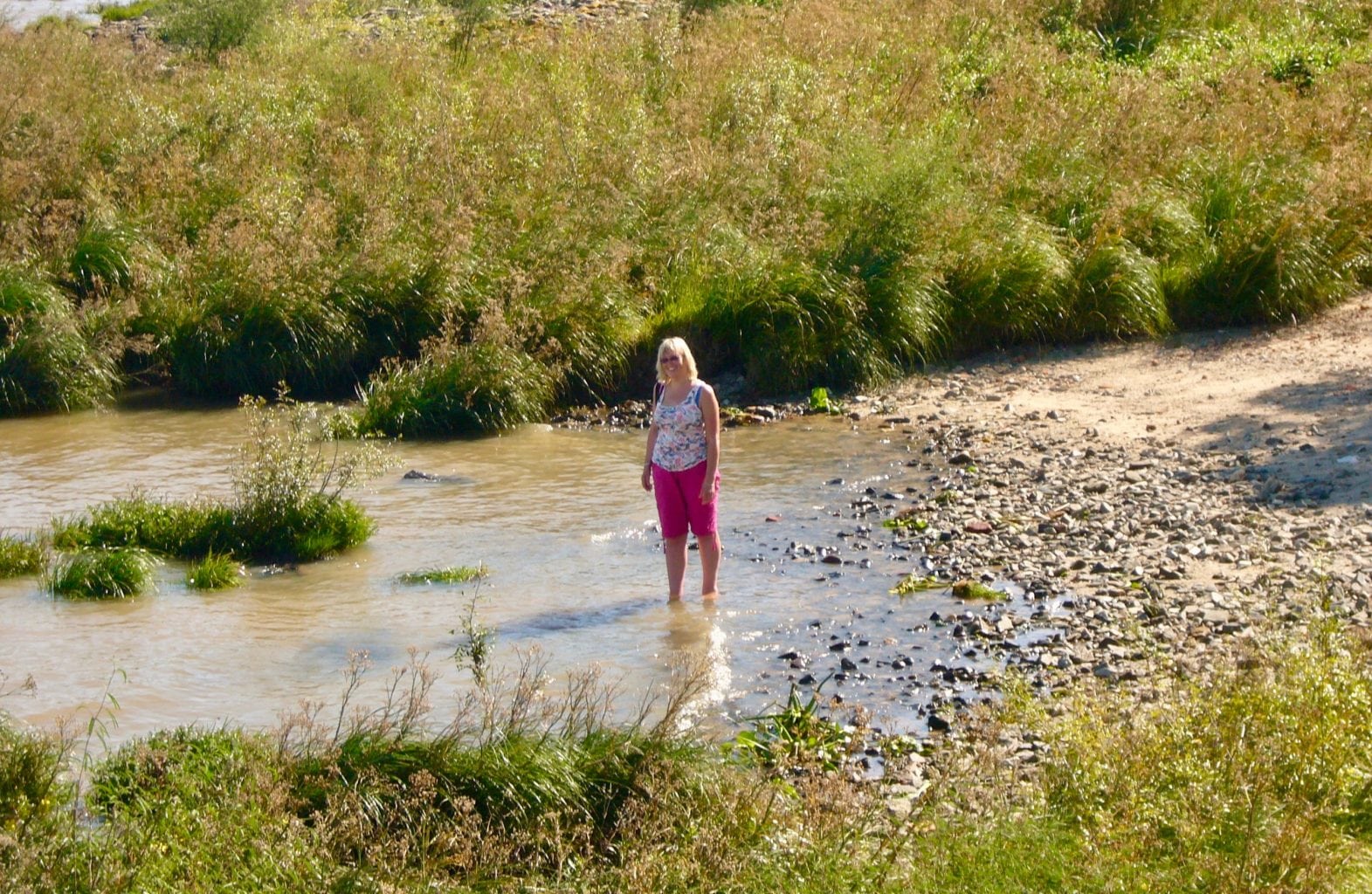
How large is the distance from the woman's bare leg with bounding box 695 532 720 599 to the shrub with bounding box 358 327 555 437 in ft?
17.0

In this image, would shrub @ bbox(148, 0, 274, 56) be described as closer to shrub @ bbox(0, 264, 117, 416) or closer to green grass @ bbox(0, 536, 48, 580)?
shrub @ bbox(0, 264, 117, 416)

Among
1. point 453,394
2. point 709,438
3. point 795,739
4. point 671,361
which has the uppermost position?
point 671,361

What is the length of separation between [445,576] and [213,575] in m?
1.45

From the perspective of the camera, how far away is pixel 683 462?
9.10 meters

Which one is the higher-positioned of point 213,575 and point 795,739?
point 213,575

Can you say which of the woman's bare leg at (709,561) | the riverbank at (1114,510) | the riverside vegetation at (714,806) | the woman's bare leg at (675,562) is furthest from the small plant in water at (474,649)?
the riverbank at (1114,510)

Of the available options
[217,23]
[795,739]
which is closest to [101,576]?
[795,739]

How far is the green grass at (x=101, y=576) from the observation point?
30.8 ft

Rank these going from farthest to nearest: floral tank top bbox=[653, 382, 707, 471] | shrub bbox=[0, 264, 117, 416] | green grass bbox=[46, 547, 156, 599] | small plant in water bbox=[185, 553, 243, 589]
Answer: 1. shrub bbox=[0, 264, 117, 416]
2. small plant in water bbox=[185, 553, 243, 589]
3. green grass bbox=[46, 547, 156, 599]
4. floral tank top bbox=[653, 382, 707, 471]

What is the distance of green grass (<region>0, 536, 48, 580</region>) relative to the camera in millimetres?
9758

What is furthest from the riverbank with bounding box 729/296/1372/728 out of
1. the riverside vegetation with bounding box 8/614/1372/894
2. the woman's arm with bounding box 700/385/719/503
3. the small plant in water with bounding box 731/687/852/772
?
the woman's arm with bounding box 700/385/719/503

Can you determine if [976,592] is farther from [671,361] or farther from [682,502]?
[671,361]

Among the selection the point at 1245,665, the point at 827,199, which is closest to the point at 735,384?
the point at 827,199

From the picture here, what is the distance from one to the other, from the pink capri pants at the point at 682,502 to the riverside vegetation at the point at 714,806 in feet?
9.21
